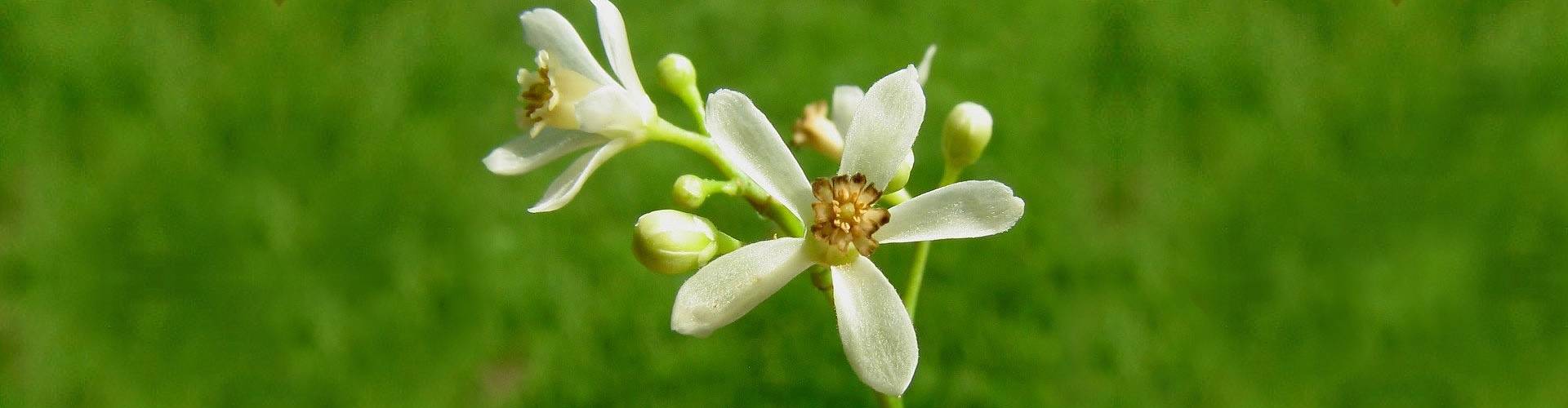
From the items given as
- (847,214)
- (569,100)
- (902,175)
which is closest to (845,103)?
(902,175)

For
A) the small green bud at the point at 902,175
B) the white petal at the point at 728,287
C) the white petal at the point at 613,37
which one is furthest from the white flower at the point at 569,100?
the small green bud at the point at 902,175

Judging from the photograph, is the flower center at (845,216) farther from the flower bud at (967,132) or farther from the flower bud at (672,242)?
the flower bud at (967,132)

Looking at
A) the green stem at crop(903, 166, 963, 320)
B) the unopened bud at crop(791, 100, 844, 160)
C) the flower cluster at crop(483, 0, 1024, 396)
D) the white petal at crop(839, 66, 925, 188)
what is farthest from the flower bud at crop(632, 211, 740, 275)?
the unopened bud at crop(791, 100, 844, 160)

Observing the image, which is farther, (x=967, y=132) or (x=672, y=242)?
(x=967, y=132)

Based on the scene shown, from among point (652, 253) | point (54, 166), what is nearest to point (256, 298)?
point (54, 166)

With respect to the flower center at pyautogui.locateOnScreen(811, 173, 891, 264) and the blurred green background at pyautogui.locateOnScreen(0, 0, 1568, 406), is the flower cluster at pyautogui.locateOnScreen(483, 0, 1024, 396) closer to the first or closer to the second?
the flower center at pyautogui.locateOnScreen(811, 173, 891, 264)

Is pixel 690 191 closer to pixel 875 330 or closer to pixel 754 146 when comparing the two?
pixel 754 146
